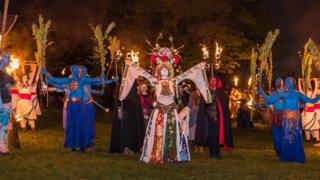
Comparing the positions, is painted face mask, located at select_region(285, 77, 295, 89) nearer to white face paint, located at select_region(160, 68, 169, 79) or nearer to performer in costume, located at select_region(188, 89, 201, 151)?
white face paint, located at select_region(160, 68, 169, 79)

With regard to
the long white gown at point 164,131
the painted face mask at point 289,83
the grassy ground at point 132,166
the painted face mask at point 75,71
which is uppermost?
the painted face mask at point 75,71

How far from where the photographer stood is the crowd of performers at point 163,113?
12.2 m

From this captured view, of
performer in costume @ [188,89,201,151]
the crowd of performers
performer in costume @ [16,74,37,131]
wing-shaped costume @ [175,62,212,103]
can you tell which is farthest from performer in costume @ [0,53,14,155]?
performer in costume @ [16,74,37,131]

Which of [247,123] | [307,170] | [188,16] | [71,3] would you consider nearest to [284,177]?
[307,170]

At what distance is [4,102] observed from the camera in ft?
41.0

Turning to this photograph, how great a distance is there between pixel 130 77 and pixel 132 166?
2192 millimetres

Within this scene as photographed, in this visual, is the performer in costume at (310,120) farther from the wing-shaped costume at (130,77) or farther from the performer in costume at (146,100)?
Result: the wing-shaped costume at (130,77)

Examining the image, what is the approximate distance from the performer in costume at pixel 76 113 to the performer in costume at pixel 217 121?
2661 mm

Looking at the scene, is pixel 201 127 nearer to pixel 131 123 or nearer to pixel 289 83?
pixel 131 123

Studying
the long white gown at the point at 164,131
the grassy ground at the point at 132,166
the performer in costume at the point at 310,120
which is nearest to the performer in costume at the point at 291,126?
the grassy ground at the point at 132,166

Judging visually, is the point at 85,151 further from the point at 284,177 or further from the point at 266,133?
the point at 266,133

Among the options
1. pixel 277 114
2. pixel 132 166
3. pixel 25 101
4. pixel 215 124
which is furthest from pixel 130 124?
pixel 25 101

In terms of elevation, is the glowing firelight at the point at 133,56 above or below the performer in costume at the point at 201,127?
above

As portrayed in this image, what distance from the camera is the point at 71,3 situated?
28.9 metres
